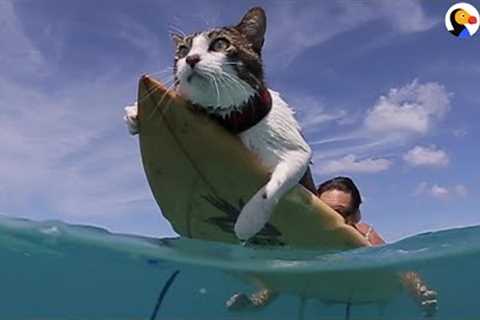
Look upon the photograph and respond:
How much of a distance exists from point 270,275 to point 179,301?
251 inches

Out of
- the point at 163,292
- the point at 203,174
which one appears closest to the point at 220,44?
the point at 203,174

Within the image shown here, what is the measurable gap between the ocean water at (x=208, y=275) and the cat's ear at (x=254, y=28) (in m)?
2.96

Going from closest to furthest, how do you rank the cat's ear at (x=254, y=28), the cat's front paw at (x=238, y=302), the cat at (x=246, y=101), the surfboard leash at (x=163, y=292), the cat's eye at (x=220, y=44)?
the cat at (x=246, y=101) < the cat's eye at (x=220, y=44) < the cat's ear at (x=254, y=28) < the cat's front paw at (x=238, y=302) < the surfboard leash at (x=163, y=292)

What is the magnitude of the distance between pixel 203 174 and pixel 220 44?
4.28ft

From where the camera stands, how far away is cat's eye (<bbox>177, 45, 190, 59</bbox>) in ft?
15.8

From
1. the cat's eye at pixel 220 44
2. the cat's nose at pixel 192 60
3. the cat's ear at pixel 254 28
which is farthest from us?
the cat's ear at pixel 254 28

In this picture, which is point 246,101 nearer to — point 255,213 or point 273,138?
point 273,138

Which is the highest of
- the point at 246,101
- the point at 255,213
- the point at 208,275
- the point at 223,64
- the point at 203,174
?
the point at 223,64

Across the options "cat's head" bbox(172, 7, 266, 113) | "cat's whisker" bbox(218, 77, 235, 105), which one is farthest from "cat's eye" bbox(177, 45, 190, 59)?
"cat's whisker" bbox(218, 77, 235, 105)

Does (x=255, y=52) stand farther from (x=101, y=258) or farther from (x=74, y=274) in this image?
(x=74, y=274)

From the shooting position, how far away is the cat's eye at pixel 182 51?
480cm

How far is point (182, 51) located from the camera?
4.86 meters

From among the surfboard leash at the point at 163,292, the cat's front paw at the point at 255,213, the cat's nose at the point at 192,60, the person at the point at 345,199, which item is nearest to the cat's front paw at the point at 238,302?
the surfboard leash at the point at 163,292

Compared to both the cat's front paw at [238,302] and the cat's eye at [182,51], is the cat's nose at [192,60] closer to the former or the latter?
the cat's eye at [182,51]
